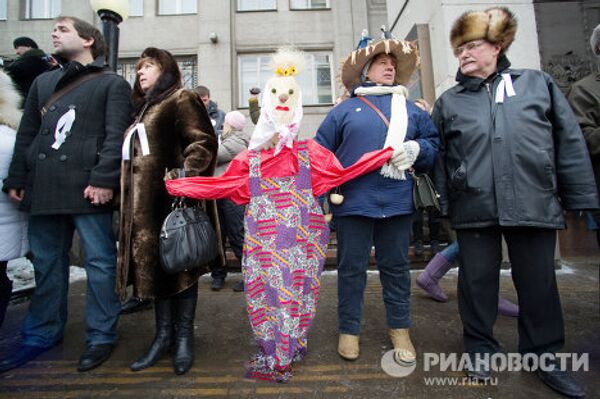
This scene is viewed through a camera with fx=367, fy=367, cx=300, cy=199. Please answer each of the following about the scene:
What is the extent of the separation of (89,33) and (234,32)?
10.7 meters

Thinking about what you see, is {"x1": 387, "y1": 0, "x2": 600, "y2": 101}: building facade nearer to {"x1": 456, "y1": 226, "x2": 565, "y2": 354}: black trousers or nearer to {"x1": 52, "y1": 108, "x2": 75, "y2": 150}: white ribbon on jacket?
{"x1": 456, "y1": 226, "x2": 565, "y2": 354}: black trousers

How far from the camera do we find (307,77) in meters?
12.8

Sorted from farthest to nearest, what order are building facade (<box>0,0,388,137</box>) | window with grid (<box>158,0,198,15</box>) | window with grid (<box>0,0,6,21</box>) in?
1. window with grid (<box>158,0,198,15</box>)
2. window with grid (<box>0,0,6,21</box>)
3. building facade (<box>0,0,388,137</box>)

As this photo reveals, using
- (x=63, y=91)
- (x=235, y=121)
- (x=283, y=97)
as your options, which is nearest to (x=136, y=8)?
(x=235, y=121)

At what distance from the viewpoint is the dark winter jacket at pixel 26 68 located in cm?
362

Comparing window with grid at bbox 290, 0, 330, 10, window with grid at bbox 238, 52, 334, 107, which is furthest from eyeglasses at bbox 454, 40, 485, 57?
window with grid at bbox 290, 0, 330, 10

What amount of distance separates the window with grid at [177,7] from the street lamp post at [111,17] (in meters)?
9.85

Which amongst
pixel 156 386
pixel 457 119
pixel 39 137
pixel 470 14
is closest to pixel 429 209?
pixel 457 119

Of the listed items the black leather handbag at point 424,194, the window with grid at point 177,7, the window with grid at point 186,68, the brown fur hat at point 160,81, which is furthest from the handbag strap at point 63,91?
the window with grid at point 177,7

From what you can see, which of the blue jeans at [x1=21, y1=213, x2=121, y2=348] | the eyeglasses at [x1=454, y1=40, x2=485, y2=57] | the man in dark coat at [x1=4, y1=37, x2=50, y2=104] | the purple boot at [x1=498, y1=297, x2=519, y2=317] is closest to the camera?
the eyeglasses at [x1=454, y1=40, x2=485, y2=57]

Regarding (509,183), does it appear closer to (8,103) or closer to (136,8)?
(8,103)

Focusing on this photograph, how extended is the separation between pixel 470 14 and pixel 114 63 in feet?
11.6

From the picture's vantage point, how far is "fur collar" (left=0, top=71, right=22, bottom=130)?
288 centimetres

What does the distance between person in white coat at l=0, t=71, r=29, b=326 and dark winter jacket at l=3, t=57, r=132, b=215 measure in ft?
0.42
